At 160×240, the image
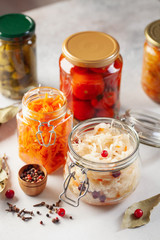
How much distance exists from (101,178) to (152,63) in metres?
0.70

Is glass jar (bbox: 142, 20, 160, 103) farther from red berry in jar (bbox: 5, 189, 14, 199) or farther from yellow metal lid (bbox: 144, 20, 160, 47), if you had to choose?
red berry in jar (bbox: 5, 189, 14, 199)

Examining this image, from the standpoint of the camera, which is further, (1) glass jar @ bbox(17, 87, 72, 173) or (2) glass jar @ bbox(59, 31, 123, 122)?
(2) glass jar @ bbox(59, 31, 123, 122)

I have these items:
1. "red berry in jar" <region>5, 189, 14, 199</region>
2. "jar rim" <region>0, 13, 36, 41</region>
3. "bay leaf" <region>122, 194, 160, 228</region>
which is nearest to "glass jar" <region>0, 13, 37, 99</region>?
"jar rim" <region>0, 13, 36, 41</region>

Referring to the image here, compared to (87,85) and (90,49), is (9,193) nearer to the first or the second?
(87,85)

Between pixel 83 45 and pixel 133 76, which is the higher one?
pixel 83 45

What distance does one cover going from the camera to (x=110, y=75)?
1662 millimetres

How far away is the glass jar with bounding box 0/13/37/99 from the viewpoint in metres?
1.76

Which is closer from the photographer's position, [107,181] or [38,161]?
[107,181]

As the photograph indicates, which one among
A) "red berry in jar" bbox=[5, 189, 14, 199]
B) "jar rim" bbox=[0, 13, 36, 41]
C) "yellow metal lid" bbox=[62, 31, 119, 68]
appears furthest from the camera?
"jar rim" bbox=[0, 13, 36, 41]

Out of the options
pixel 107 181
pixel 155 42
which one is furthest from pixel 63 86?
pixel 107 181

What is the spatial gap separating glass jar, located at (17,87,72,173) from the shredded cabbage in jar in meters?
0.09

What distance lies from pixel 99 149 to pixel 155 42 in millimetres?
620

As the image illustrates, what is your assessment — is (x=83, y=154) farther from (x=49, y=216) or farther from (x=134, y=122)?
(x=134, y=122)

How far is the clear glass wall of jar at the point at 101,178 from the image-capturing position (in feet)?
4.42
